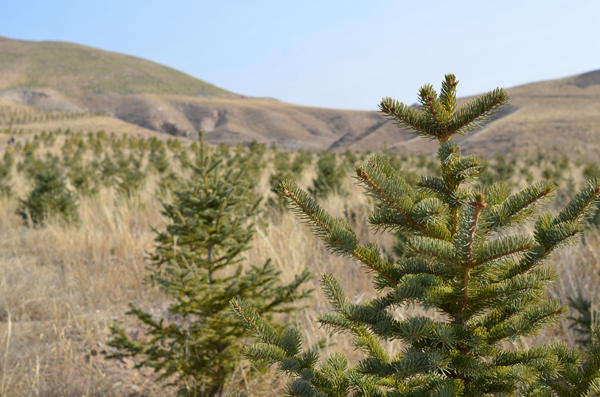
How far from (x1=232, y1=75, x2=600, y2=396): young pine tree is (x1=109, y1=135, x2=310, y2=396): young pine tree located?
4.29 feet

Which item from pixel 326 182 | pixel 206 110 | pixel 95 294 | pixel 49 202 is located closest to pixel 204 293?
pixel 95 294

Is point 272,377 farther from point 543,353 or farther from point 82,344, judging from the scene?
point 543,353

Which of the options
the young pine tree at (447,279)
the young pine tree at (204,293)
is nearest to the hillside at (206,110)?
the young pine tree at (204,293)

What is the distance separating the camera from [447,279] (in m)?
0.99

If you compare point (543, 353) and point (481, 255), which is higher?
point (481, 255)

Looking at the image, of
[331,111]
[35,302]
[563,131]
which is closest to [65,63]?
[331,111]

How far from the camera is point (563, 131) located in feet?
121

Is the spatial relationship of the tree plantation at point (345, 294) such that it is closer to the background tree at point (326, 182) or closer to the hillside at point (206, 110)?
the background tree at point (326, 182)

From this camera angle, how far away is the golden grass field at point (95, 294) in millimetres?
2717

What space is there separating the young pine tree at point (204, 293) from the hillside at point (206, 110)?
33063 millimetres

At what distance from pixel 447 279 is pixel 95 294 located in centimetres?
430

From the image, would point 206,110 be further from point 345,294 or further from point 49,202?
point 345,294

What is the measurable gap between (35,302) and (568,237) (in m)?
4.55

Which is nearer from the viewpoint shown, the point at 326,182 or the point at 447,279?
the point at 447,279
